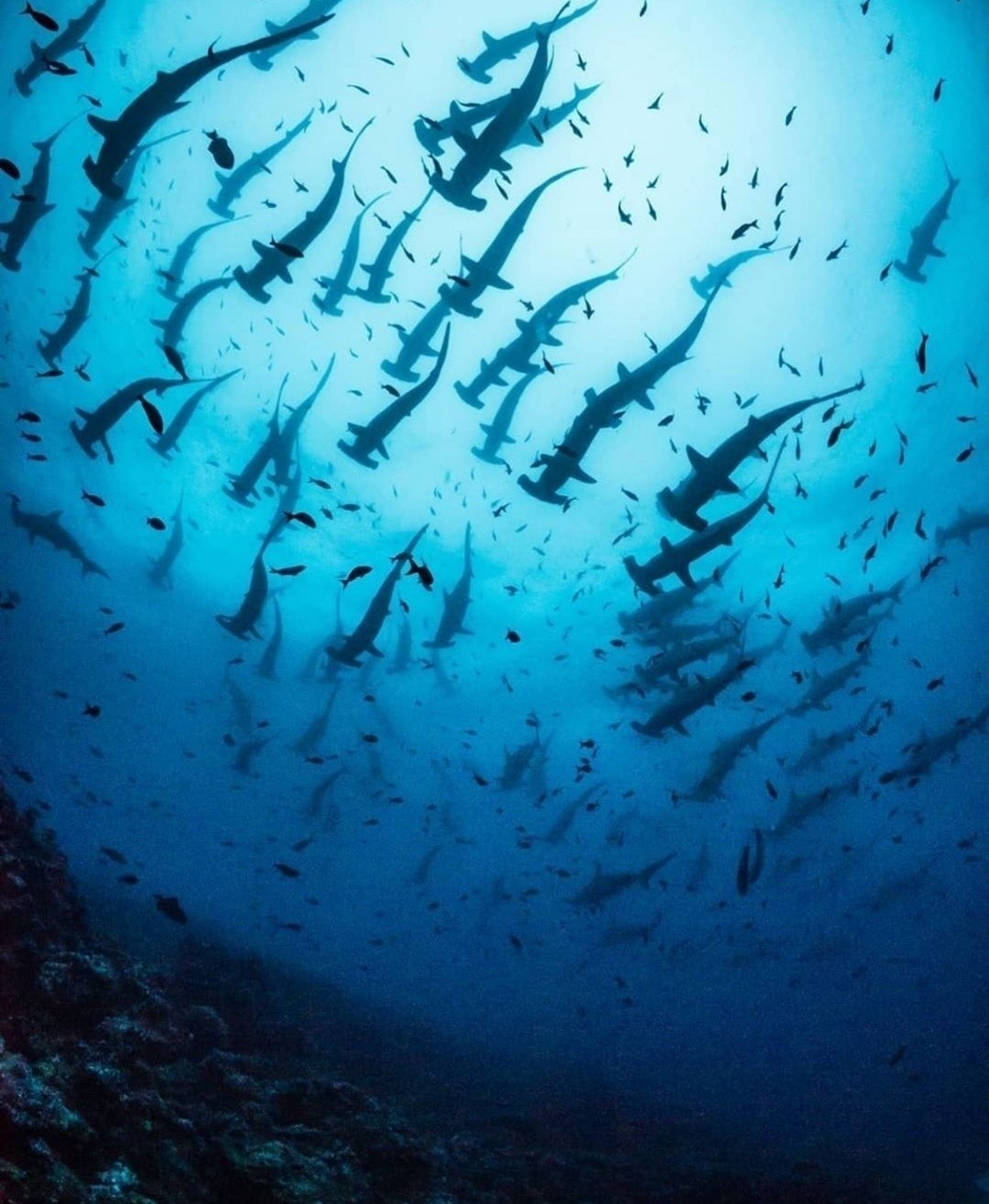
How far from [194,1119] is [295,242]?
905cm

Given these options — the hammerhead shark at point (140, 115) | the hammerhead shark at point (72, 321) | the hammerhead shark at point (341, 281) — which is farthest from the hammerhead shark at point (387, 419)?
the hammerhead shark at point (72, 321)

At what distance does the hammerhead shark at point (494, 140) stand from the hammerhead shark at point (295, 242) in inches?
41.7

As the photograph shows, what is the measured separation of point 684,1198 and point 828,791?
32.1ft

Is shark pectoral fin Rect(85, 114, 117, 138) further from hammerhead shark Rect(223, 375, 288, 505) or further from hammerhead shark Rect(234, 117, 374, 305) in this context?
hammerhead shark Rect(223, 375, 288, 505)

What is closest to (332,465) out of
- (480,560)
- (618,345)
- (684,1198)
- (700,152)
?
(480,560)

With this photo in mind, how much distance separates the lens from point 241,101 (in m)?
16.1

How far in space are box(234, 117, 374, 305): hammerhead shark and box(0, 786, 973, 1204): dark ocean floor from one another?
747 centimetres

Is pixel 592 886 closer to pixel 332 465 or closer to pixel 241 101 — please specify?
A: pixel 332 465

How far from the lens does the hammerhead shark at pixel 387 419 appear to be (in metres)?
8.46

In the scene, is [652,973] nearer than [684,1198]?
No

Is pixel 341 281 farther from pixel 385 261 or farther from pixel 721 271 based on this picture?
pixel 721 271

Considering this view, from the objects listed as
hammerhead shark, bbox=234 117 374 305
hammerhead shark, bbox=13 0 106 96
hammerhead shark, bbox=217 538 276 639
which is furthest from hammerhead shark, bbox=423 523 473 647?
hammerhead shark, bbox=13 0 106 96

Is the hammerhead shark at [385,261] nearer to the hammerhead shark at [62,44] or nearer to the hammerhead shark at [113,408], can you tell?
the hammerhead shark at [113,408]

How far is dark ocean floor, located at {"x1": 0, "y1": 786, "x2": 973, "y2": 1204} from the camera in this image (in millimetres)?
4816
